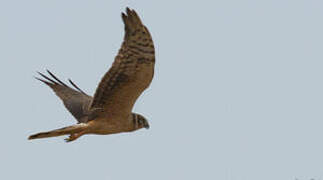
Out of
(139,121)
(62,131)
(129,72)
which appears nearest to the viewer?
(129,72)

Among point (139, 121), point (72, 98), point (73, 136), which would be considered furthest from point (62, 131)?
point (72, 98)

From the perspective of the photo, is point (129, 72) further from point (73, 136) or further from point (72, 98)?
point (72, 98)

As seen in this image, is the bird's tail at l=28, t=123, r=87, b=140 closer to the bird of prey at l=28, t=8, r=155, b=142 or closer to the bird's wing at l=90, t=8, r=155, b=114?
the bird of prey at l=28, t=8, r=155, b=142

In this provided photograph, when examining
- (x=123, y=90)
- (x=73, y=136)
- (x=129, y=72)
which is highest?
(x=129, y=72)

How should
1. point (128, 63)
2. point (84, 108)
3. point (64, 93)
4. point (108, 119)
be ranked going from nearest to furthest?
point (128, 63) → point (108, 119) → point (84, 108) → point (64, 93)

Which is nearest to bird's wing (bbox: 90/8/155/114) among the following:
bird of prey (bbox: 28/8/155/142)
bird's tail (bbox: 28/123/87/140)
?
bird of prey (bbox: 28/8/155/142)

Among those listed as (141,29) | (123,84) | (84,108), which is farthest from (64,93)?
(141,29)

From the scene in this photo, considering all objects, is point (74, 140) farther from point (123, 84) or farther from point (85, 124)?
point (123, 84)

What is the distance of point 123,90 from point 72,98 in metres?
2.69

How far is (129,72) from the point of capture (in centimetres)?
966

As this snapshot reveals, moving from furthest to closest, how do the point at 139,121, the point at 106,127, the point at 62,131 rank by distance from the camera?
the point at 139,121, the point at 106,127, the point at 62,131

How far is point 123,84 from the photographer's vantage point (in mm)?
9836

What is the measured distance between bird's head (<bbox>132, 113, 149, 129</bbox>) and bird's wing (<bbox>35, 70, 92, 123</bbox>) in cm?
76

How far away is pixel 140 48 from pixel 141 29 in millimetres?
339
